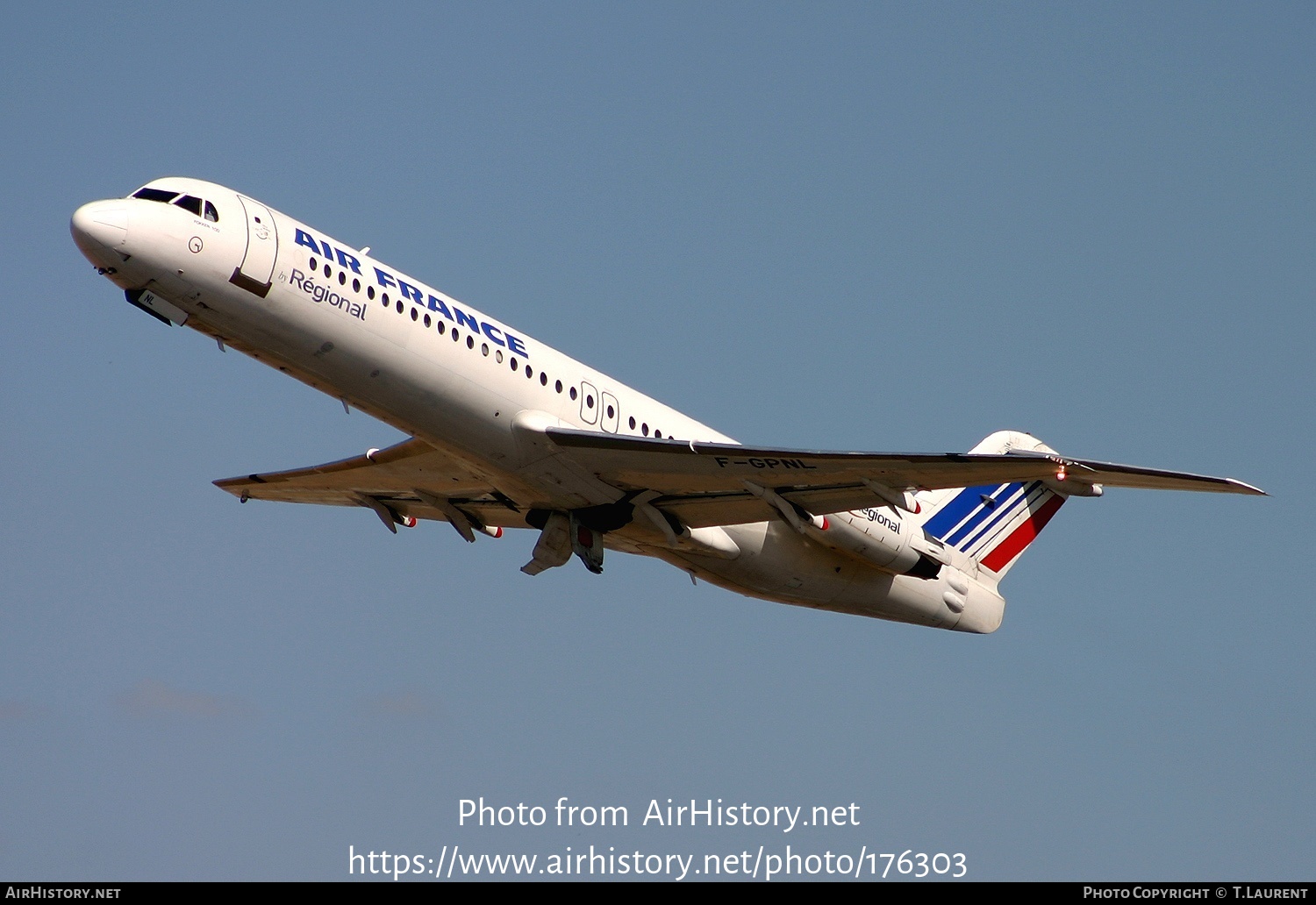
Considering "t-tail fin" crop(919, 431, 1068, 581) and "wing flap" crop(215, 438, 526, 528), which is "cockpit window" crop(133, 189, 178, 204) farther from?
"t-tail fin" crop(919, 431, 1068, 581)

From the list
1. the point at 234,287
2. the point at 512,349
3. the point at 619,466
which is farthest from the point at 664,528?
the point at 234,287

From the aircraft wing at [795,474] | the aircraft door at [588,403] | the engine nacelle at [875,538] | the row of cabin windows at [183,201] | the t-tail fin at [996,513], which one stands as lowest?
the aircraft wing at [795,474]

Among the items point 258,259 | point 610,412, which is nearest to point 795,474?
point 610,412

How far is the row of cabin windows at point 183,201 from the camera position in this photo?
22203 millimetres

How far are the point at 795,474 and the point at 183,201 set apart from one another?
921 centimetres

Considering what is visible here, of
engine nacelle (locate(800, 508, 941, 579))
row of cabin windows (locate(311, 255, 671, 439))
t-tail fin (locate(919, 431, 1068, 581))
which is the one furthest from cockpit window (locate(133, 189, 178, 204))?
t-tail fin (locate(919, 431, 1068, 581))

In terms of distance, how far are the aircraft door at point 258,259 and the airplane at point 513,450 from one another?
3 cm

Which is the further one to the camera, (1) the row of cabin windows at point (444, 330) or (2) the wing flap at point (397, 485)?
(2) the wing flap at point (397, 485)

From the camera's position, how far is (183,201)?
73.1 ft

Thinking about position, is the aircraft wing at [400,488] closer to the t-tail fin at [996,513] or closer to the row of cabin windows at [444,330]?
the row of cabin windows at [444,330]

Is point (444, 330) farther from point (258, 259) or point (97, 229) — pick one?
point (97, 229)

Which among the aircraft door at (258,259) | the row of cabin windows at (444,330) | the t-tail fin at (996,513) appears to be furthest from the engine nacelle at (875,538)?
the aircraft door at (258,259)

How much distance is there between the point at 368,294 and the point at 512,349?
2.32 meters
